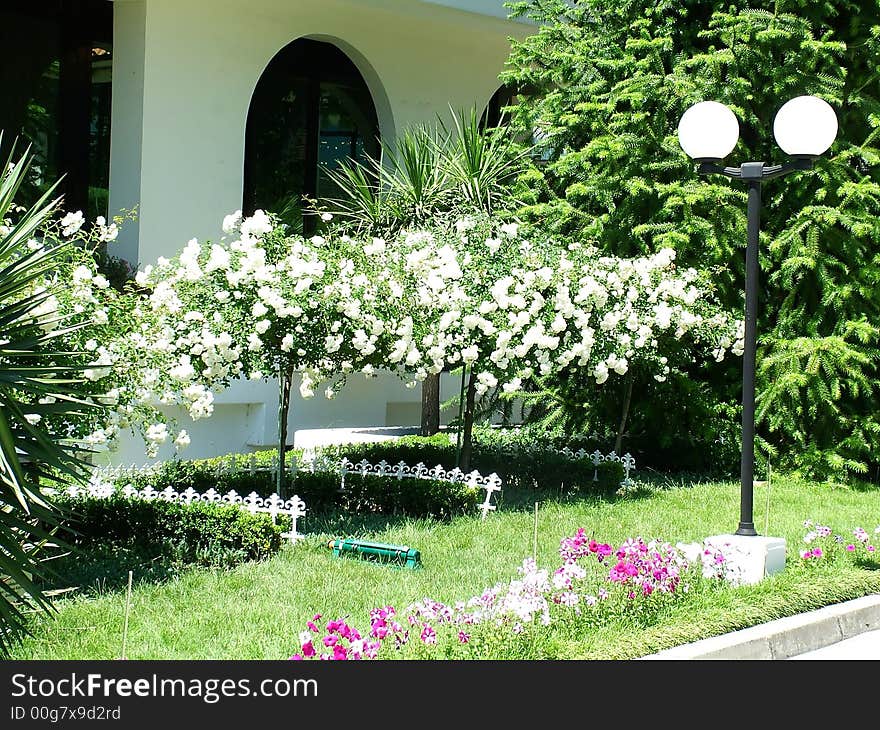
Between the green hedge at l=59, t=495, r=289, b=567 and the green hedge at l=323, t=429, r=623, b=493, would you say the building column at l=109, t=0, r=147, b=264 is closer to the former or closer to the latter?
the green hedge at l=323, t=429, r=623, b=493

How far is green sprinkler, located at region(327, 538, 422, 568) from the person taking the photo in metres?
Answer: 6.66

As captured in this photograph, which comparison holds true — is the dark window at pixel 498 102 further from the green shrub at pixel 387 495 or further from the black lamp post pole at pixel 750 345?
the black lamp post pole at pixel 750 345

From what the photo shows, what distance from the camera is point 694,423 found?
11.1m

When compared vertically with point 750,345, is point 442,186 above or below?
above

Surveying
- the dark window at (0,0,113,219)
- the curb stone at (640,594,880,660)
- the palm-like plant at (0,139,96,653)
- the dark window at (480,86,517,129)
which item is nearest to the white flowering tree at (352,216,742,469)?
the curb stone at (640,594,880,660)

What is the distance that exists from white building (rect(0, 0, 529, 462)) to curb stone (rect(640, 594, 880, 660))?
7.07 m

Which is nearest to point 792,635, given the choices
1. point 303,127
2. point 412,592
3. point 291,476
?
point 412,592

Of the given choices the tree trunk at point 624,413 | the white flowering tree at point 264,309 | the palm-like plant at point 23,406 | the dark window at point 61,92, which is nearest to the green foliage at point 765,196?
the tree trunk at point 624,413

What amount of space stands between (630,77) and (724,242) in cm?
204

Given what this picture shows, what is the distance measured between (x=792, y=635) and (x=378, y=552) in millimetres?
2482

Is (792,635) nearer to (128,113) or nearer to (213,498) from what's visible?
(213,498)

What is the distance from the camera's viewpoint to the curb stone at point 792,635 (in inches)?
210

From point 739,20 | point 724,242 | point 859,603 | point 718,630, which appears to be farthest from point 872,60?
point 718,630

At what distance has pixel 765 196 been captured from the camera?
10758mm
